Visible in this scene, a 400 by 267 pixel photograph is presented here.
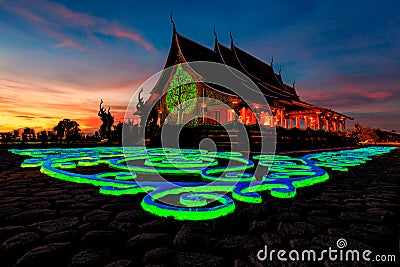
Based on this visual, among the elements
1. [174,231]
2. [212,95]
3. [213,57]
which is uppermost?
[213,57]

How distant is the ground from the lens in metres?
1.29

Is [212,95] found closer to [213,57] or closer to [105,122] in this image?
[213,57]

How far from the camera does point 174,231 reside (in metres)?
1.65

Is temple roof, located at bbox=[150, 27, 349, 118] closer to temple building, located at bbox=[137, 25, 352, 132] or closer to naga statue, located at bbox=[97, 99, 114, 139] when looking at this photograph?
temple building, located at bbox=[137, 25, 352, 132]

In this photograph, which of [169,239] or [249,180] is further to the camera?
[249,180]

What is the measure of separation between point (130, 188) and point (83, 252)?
4.66 ft

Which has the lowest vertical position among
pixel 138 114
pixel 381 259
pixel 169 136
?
pixel 381 259

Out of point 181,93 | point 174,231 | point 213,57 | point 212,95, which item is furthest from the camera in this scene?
point 213,57

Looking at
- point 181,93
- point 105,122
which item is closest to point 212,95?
point 181,93

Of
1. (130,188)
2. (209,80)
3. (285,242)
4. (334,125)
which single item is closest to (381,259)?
(285,242)

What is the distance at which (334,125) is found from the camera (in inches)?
1246

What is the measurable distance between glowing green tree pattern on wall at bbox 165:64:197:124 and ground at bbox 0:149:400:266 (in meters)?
14.9

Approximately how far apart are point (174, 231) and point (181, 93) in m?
16.7

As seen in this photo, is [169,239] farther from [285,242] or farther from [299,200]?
[299,200]
